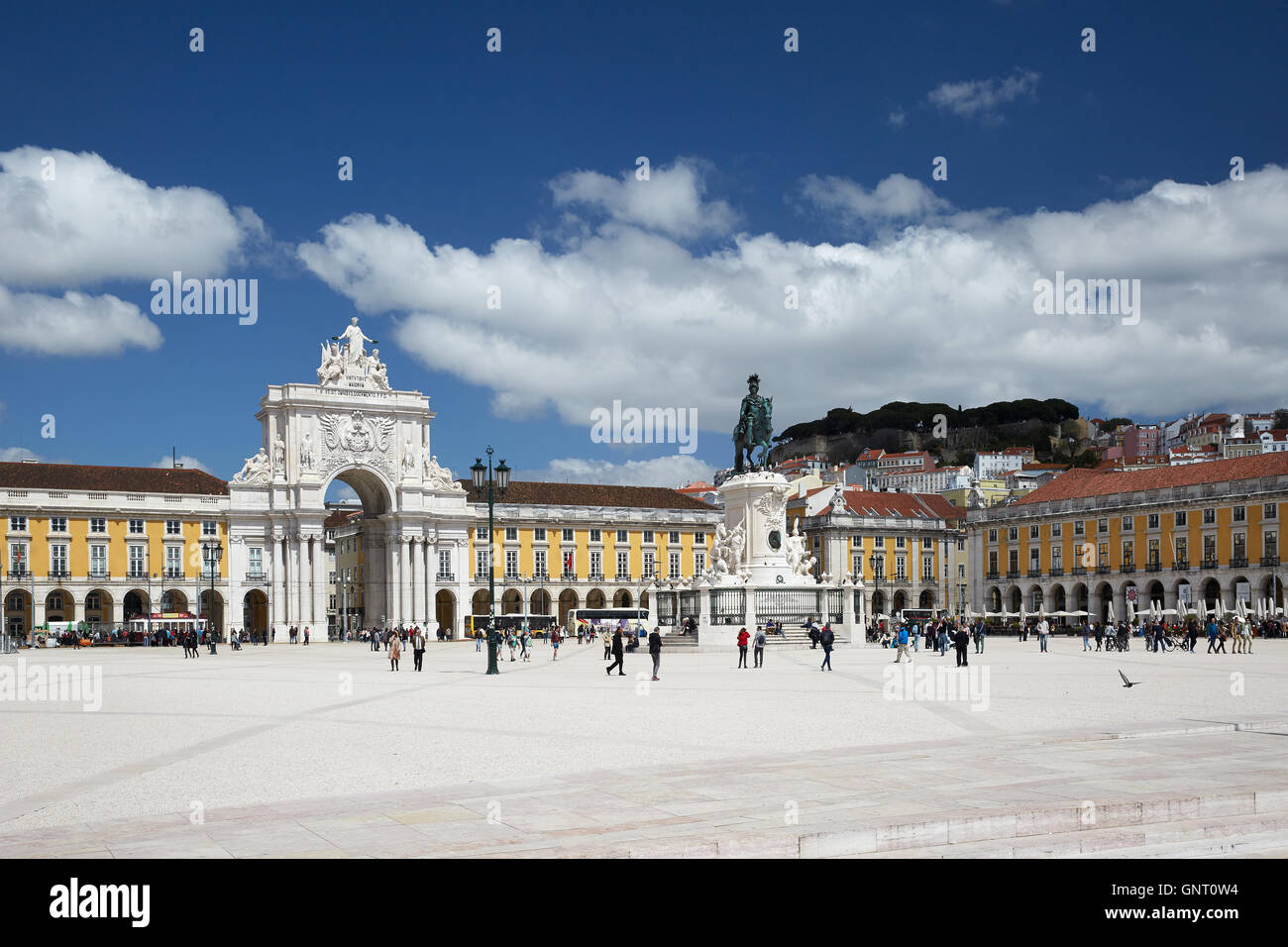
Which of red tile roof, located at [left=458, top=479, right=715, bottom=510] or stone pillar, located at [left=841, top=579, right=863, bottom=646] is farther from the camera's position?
red tile roof, located at [left=458, top=479, right=715, bottom=510]

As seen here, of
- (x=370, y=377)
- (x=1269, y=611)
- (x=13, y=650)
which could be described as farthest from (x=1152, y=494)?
(x=13, y=650)

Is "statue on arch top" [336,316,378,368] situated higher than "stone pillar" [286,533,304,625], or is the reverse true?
"statue on arch top" [336,316,378,368]

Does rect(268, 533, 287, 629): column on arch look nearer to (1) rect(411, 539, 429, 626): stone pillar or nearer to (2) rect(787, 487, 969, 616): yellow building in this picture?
(1) rect(411, 539, 429, 626): stone pillar

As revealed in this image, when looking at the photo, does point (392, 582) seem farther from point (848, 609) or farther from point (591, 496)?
point (848, 609)

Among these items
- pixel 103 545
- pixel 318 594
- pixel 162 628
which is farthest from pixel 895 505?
pixel 103 545

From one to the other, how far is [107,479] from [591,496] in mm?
34265

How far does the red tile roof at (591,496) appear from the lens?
93.9m

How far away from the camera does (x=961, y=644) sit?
1198 inches

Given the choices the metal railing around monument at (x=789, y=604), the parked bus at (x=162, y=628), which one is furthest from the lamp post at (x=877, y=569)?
the metal railing around monument at (x=789, y=604)

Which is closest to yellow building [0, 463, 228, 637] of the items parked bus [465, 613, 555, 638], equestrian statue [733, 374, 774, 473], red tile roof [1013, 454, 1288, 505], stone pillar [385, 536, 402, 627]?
stone pillar [385, 536, 402, 627]

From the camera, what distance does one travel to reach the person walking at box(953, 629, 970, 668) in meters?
30.1

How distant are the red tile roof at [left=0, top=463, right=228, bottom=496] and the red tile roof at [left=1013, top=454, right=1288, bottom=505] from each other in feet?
193
